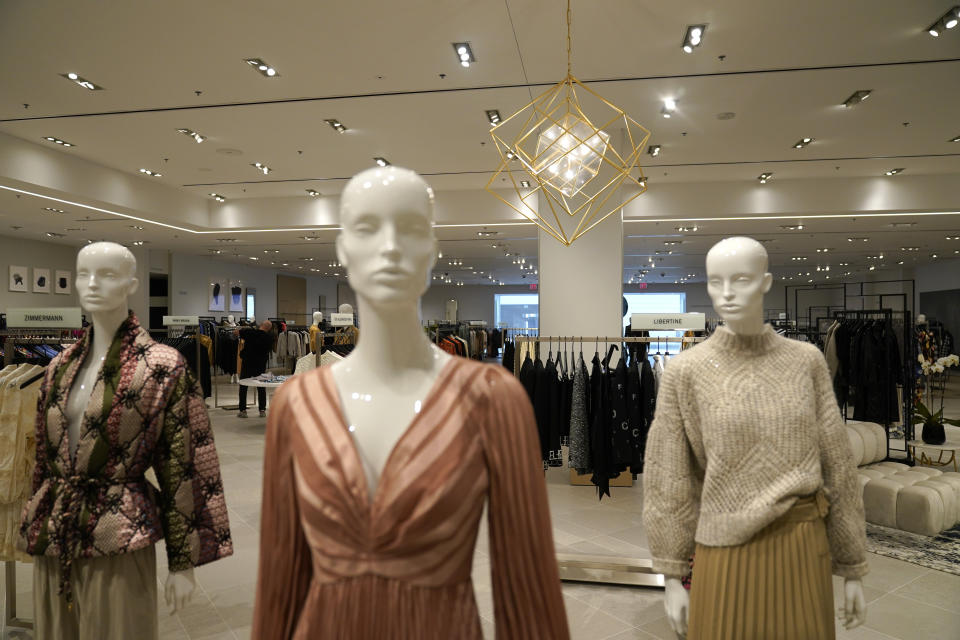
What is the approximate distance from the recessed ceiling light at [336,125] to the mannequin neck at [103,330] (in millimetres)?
5475

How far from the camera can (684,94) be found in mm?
6031

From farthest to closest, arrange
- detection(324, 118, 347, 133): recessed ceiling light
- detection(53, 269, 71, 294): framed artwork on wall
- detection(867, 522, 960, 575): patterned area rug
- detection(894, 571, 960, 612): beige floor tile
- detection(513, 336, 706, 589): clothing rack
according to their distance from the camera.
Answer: detection(53, 269, 71, 294): framed artwork on wall < detection(324, 118, 347, 133): recessed ceiling light < detection(867, 522, 960, 575): patterned area rug < detection(513, 336, 706, 589): clothing rack < detection(894, 571, 960, 612): beige floor tile

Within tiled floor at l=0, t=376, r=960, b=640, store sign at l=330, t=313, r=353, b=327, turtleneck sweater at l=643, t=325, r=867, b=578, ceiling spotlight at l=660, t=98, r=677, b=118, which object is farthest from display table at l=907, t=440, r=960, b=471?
store sign at l=330, t=313, r=353, b=327

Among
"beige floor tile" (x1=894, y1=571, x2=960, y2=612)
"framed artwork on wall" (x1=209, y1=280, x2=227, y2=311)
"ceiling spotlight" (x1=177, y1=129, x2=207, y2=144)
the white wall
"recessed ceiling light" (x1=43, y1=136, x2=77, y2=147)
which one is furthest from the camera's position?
"framed artwork on wall" (x1=209, y1=280, x2=227, y2=311)

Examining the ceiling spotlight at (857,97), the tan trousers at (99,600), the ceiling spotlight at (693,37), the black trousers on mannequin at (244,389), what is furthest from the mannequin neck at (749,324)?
the black trousers on mannequin at (244,389)

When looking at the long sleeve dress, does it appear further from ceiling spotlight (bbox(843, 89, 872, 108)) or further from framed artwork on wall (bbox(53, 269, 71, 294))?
framed artwork on wall (bbox(53, 269, 71, 294))

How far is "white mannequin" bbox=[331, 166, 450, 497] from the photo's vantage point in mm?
894

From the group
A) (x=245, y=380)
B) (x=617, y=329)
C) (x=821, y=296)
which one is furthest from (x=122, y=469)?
(x=821, y=296)

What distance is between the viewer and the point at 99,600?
1.62 meters

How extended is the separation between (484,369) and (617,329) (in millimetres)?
6023

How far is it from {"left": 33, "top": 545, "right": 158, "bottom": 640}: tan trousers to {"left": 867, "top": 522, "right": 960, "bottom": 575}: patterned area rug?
422cm

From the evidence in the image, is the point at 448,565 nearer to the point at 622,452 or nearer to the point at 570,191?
the point at 570,191

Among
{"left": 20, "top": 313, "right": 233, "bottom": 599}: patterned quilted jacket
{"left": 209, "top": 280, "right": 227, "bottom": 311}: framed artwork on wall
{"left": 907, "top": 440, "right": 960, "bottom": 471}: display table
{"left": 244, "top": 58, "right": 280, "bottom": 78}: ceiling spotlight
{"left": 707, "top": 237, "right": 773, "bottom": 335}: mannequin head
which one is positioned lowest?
{"left": 907, "top": 440, "right": 960, "bottom": 471}: display table

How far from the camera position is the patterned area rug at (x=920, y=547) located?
3.80 meters
